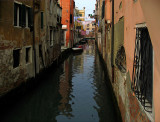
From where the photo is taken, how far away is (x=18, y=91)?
30.5 feet

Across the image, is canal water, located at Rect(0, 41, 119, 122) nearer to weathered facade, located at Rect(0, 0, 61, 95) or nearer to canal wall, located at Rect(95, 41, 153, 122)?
weathered facade, located at Rect(0, 0, 61, 95)

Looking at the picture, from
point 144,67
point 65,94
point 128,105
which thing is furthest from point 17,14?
point 144,67

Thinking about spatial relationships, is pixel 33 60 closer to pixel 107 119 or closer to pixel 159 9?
pixel 107 119

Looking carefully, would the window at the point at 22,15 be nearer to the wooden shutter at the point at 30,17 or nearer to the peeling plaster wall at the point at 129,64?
the wooden shutter at the point at 30,17

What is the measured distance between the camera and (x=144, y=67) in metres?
3.92

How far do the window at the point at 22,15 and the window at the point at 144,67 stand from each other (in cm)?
690

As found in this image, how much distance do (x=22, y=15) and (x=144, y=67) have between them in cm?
779

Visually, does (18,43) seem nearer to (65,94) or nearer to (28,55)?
(28,55)

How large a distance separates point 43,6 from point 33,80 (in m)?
6.22

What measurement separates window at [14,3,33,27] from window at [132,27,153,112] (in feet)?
22.6

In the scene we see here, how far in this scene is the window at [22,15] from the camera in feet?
31.0

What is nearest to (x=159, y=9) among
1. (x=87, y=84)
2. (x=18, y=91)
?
(x=18, y=91)

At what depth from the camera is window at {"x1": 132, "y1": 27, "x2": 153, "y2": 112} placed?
12.4 feet

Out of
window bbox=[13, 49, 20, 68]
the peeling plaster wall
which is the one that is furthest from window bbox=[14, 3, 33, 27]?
the peeling plaster wall
